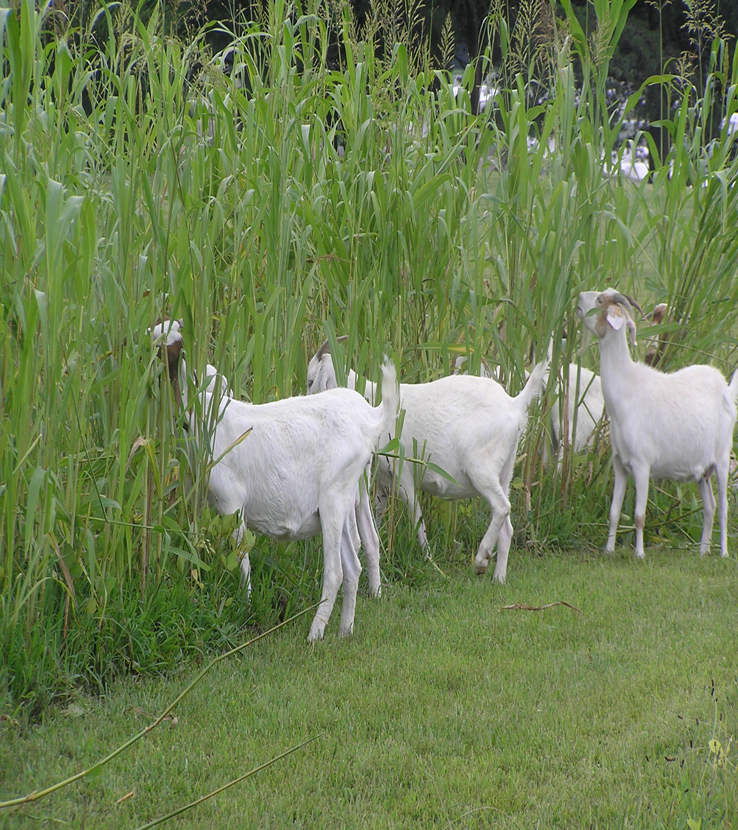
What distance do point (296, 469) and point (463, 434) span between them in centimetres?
118

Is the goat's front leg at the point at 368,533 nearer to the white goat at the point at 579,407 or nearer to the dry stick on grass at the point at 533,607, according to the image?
the dry stick on grass at the point at 533,607

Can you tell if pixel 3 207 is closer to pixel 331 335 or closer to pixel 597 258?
pixel 331 335

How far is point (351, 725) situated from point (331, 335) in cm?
195

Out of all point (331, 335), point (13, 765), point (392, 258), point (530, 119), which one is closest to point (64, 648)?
point (13, 765)

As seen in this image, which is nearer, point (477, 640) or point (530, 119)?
point (477, 640)

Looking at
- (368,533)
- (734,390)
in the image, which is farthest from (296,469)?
(734,390)

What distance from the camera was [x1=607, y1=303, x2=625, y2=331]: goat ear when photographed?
5.22 metres

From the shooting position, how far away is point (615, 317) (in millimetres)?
5250

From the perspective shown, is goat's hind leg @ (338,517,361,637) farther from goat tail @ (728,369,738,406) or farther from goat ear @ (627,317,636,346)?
goat tail @ (728,369,738,406)

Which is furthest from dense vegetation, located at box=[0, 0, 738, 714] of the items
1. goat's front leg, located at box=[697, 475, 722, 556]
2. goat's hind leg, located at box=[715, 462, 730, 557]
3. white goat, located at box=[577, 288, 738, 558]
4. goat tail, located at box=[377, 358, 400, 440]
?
goat's hind leg, located at box=[715, 462, 730, 557]

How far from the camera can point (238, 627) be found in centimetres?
386

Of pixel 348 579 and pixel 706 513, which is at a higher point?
pixel 348 579

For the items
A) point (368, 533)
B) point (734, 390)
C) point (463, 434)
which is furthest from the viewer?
point (734, 390)

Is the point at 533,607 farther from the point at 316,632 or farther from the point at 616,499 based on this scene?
the point at 616,499
